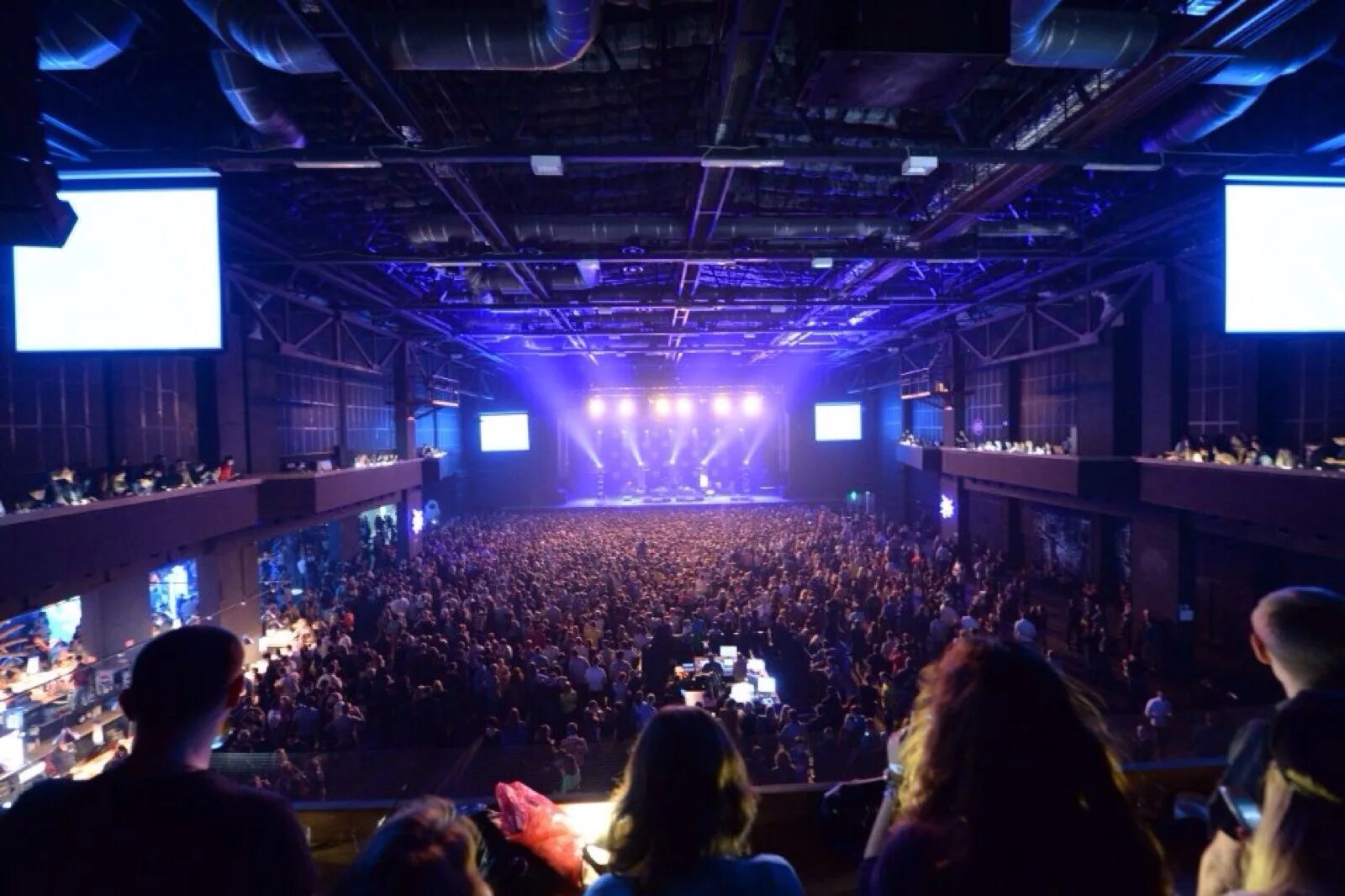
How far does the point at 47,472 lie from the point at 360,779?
514 cm

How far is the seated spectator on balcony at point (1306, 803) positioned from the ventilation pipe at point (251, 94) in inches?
257

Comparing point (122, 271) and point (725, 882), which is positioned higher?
point (122, 271)

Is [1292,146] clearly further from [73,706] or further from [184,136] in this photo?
[73,706]

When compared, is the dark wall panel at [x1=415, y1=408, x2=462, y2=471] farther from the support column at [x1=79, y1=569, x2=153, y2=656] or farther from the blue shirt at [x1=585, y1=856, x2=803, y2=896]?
the blue shirt at [x1=585, y1=856, x2=803, y2=896]

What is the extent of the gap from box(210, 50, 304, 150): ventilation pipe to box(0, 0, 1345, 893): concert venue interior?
33 millimetres

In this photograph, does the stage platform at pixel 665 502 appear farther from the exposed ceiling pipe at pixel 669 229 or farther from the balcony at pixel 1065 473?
the exposed ceiling pipe at pixel 669 229

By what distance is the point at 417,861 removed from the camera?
123cm

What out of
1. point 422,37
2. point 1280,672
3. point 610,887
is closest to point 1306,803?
point 1280,672

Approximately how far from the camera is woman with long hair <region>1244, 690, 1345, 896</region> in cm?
138

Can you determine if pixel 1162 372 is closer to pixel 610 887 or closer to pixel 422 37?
pixel 422 37

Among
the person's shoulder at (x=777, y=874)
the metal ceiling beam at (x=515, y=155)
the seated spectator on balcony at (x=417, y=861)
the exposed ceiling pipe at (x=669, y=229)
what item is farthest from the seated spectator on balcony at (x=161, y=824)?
the exposed ceiling pipe at (x=669, y=229)

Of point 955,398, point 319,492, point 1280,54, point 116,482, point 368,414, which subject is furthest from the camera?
point 955,398

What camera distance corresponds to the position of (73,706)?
764 centimetres

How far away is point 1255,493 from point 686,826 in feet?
30.5
